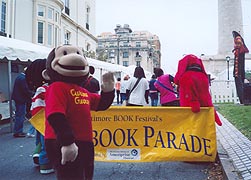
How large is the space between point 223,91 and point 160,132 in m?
15.3

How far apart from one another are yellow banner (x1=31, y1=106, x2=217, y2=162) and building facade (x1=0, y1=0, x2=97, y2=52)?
1452 cm

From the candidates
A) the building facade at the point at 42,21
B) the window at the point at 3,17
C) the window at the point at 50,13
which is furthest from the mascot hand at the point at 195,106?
the window at the point at 50,13

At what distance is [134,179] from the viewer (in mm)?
4512

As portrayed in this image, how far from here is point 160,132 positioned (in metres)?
4.86

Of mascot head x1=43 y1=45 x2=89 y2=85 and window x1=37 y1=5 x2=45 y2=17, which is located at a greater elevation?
window x1=37 y1=5 x2=45 y2=17

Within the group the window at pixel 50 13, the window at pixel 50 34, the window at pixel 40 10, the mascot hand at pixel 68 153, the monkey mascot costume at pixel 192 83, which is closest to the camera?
the mascot hand at pixel 68 153

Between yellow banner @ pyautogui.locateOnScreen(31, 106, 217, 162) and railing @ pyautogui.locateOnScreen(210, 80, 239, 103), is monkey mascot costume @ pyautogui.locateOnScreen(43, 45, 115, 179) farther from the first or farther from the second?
railing @ pyautogui.locateOnScreen(210, 80, 239, 103)

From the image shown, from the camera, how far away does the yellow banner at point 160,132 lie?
4.83 meters

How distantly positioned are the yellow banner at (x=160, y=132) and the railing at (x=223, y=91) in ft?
48.6

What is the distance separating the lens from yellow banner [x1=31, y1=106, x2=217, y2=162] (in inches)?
190

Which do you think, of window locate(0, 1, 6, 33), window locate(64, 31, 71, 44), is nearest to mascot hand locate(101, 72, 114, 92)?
window locate(0, 1, 6, 33)

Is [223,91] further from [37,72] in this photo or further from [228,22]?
[228,22]

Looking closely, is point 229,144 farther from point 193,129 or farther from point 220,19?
point 220,19

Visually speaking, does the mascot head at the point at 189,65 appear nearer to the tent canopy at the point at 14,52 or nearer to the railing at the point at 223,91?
the tent canopy at the point at 14,52
